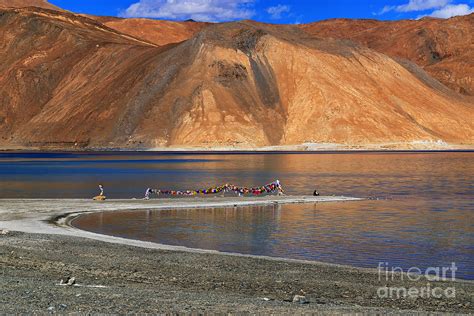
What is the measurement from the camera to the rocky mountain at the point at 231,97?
495 feet

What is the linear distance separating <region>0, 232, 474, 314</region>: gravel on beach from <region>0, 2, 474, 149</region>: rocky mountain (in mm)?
123868

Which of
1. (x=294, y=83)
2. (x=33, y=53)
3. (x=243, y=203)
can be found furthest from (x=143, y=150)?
(x=243, y=203)

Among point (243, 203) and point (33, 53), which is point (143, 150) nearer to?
point (33, 53)

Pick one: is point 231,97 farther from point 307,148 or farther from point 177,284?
point 177,284

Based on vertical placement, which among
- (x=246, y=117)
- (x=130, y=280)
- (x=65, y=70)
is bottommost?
(x=130, y=280)

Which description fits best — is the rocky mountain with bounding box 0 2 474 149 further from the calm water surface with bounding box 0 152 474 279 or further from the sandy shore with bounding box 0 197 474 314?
the sandy shore with bounding box 0 197 474 314

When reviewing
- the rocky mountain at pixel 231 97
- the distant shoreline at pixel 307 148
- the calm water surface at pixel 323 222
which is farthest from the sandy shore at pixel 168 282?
the rocky mountain at pixel 231 97

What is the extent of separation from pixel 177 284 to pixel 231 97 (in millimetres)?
138131

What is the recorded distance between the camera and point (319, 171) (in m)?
78.2

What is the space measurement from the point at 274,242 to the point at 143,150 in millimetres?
122955

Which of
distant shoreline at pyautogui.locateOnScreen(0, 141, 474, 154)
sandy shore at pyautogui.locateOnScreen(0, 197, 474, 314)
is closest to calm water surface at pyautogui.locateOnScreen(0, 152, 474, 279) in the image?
sandy shore at pyautogui.locateOnScreen(0, 197, 474, 314)

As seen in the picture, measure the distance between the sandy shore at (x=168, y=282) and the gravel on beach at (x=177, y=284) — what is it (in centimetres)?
2

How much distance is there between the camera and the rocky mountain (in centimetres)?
15100

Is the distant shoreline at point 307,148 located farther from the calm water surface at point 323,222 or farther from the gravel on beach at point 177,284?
the gravel on beach at point 177,284
